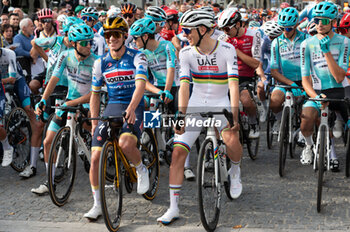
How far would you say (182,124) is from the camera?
5.61 m

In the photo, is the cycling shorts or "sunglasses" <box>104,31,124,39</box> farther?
"sunglasses" <box>104,31,124,39</box>

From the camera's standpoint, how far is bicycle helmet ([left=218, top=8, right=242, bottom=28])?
316 inches

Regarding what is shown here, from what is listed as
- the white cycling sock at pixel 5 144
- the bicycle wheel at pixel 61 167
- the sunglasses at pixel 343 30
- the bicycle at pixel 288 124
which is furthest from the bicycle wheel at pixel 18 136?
the sunglasses at pixel 343 30

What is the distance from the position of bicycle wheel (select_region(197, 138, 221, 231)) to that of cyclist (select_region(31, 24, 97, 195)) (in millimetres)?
2144

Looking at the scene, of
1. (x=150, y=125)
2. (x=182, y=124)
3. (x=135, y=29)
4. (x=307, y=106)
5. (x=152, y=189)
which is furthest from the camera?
(x=135, y=29)

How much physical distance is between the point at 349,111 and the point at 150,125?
8.83ft

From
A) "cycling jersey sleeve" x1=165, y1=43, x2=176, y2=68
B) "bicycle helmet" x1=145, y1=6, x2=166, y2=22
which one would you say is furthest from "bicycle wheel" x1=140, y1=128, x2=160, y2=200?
"bicycle helmet" x1=145, y1=6, x2=166, y2=22

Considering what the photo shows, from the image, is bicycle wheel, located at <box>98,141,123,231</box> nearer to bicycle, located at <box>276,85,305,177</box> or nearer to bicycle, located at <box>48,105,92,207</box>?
bicycle, located at <box>48,105,92,207</box>

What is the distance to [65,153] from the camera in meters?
6.62

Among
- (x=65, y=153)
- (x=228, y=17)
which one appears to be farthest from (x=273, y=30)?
(x=65, y=153)

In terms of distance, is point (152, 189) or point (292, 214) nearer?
point (292, 214)

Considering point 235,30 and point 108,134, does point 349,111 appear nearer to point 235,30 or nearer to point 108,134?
point 235,30

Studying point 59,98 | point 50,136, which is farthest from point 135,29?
point 50,136

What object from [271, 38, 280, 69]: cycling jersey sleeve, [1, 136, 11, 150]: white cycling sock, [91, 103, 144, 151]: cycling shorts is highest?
[271, 38, 280, 69]: cycling jersey sleeve
